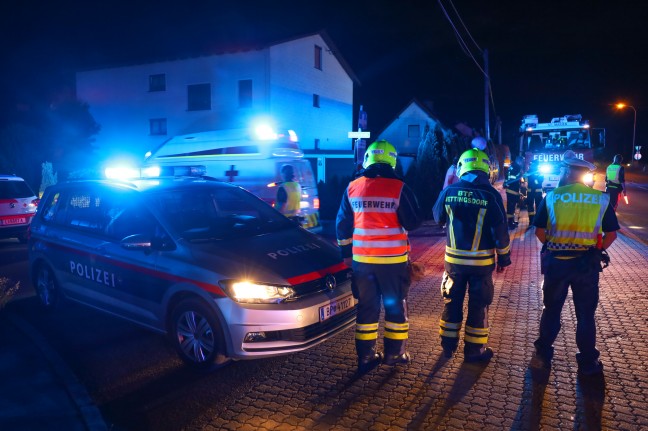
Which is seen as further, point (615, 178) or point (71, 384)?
point (615, 178)

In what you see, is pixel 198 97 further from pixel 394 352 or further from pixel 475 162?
pixel 394 352

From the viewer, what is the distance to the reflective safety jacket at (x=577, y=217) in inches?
167

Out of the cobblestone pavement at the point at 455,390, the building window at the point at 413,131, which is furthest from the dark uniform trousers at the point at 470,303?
the building window at the point at 413,131

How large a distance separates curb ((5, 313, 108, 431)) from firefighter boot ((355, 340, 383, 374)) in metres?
2.04

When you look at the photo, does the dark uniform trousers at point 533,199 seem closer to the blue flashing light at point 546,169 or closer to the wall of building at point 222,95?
the blue flashing light at point 546,169

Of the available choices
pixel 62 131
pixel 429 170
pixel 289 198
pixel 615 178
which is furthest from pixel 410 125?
pixel 289 198

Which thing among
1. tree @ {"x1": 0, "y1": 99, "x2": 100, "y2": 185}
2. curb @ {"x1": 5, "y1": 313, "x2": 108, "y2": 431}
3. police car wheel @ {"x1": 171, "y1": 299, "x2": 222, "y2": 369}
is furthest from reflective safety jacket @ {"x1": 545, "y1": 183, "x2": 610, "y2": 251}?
tree @ {"x1": 0, "y1": 99, "x2": 100, "y2": 185}

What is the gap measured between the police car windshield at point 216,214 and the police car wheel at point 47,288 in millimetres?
1966

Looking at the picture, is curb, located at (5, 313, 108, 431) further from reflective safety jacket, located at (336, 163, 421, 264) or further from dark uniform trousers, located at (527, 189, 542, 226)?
dark uniform trousers, located at (527, 189, 542, 226)

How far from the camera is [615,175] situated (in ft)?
42.1

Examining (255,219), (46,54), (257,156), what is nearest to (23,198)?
(257,156)

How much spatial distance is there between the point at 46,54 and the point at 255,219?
3068 centimetres

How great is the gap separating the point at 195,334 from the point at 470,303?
243cm

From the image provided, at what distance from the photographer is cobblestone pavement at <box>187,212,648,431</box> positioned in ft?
12.0
